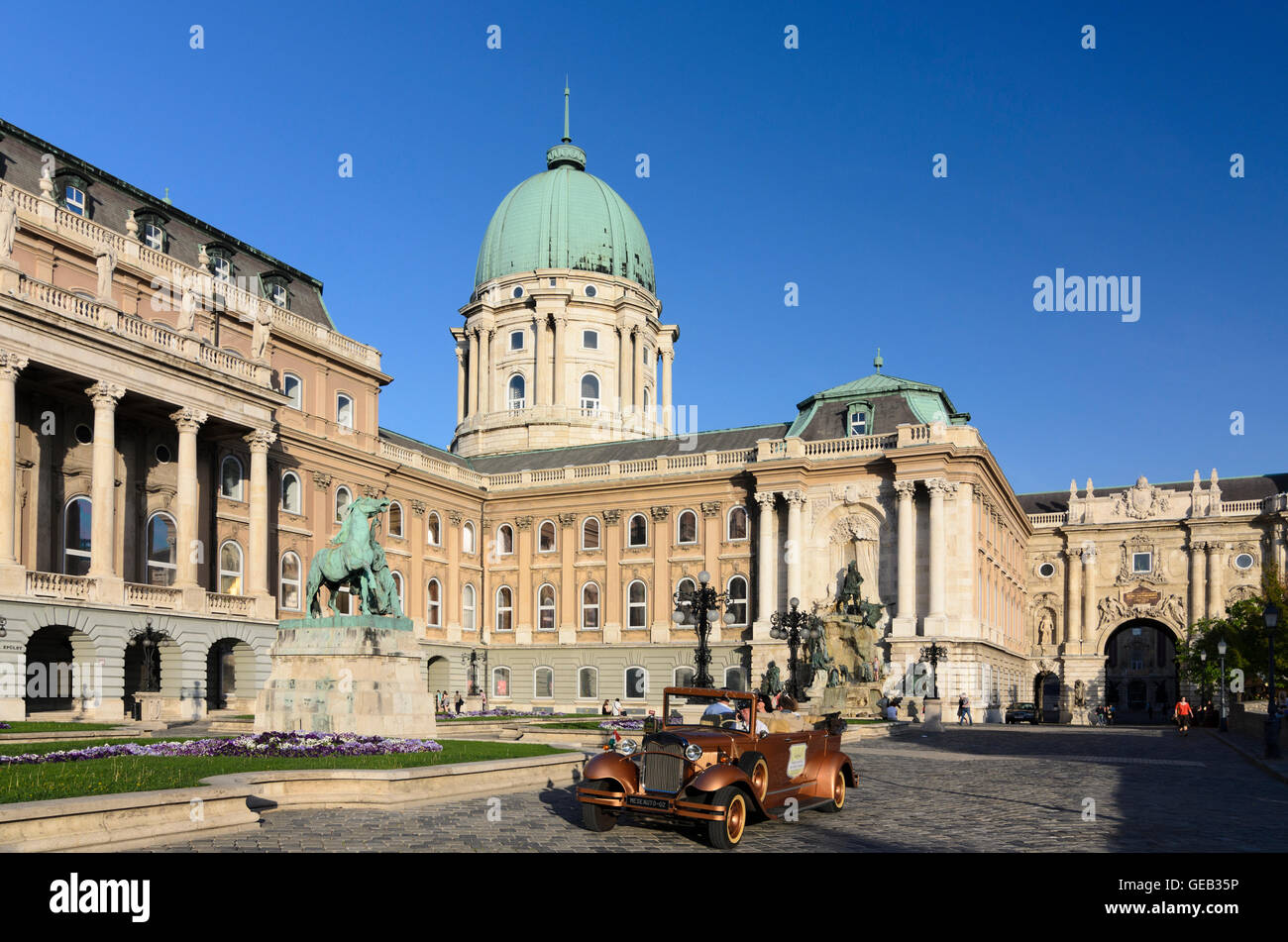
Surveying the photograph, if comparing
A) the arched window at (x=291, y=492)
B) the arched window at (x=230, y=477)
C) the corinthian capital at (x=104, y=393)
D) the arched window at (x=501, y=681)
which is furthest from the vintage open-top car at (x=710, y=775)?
the arched window at (x=501, y=681)

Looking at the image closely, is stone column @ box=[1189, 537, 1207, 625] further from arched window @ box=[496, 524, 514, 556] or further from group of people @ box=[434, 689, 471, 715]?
group of people @ box=[434, 689, 471, 715]

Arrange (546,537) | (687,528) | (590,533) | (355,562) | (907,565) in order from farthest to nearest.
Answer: (546,537), (590,533), (687,528), (907,565), (355,562)

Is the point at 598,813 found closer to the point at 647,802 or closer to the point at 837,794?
the point at 647,802

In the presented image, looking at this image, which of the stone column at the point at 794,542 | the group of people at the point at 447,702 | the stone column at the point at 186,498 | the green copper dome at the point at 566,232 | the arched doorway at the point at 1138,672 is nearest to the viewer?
the stone column at the point at 186,498

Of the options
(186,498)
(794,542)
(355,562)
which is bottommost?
(355,562)

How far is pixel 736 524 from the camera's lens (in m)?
65.1

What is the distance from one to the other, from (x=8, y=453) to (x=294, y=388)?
1920cm

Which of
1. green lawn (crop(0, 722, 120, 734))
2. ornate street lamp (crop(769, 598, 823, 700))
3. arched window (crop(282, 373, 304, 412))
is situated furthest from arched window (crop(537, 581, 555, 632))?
green lawn (crop(0, 722, 120, 734))

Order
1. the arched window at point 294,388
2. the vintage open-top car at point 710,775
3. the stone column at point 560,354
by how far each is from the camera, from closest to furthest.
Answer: the vintage open-top car at point 710,775 < the arched window at point 294,388 < the stone column at point 560,354

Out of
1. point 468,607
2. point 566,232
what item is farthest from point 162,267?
point 566,232

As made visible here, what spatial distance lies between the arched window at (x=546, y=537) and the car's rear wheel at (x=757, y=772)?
183 feet

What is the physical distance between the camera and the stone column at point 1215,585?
8312cm

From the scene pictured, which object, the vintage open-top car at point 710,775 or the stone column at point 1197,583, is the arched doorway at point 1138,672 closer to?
the stone column at point 1197,583

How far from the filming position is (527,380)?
8525cm
